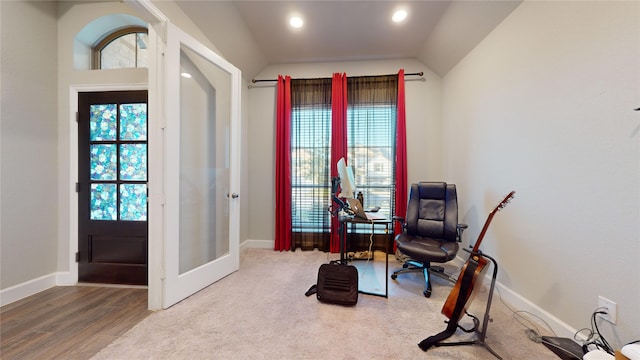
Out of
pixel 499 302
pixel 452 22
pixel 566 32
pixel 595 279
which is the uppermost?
pixel 452 22

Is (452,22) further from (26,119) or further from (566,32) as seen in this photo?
(26,119)

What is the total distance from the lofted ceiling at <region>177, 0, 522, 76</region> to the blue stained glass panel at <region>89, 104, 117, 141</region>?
4.45ft

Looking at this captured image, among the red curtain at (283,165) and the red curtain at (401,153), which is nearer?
the red curtain at (401,153)

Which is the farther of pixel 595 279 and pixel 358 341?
pixel 358 341

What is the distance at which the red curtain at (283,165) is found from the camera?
3.46m

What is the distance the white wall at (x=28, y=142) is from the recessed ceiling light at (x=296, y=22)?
7.95 ft

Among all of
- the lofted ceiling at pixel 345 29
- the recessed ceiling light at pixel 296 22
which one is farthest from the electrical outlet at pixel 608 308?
the recessed ceiling light at pixel 296 22

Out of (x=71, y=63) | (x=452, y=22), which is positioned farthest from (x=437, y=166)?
(x=71, y=63)

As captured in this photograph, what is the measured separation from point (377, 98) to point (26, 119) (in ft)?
12.9

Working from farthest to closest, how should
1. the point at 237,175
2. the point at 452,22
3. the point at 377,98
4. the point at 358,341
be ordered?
the point at 377,98 → the point at 237,175 → the point at 452,22 → the point at 358,341

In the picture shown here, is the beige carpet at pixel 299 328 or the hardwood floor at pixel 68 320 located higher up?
the hardwood floor at pixel 68 320

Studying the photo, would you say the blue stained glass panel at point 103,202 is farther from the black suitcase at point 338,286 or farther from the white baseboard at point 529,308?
the white baseboard at point 529,308

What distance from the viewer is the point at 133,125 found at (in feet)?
7.81

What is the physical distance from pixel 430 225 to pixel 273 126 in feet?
8.92
